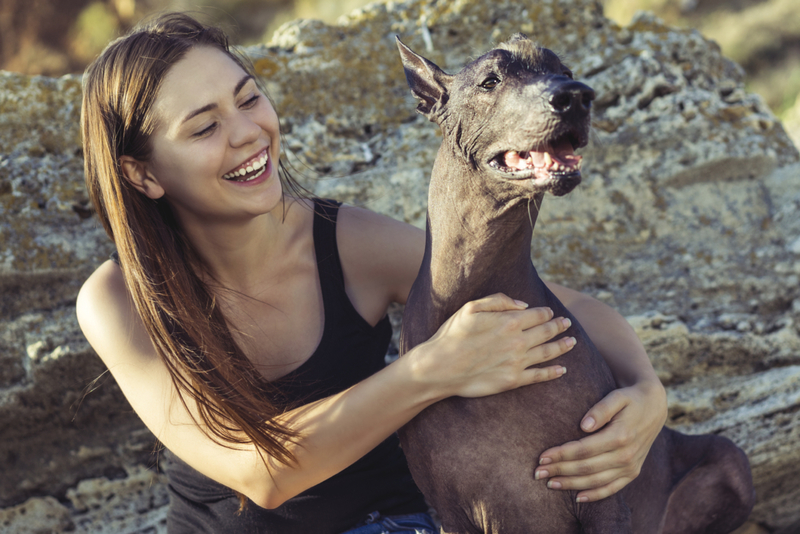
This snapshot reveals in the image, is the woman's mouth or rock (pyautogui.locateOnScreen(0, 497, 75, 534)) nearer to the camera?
the woman's mouth

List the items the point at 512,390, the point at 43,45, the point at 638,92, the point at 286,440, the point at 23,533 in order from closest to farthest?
1. the point at 512,390
2. the point at 286,440
3. the point at 23,533
4. the point at 638,92
5. the point at 43,45

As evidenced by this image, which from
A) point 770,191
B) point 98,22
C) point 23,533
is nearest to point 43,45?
point 98,22

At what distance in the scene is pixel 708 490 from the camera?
2.17 metres

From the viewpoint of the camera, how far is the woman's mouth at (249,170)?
191 centimetres

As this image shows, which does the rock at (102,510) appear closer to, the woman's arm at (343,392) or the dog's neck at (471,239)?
the woman's arm at (343,392)

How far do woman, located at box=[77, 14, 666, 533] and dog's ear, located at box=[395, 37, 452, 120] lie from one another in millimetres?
468

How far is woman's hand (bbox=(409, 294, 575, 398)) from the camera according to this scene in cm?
166

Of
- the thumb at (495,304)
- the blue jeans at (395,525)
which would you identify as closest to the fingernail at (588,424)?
the thumb at (495,304)

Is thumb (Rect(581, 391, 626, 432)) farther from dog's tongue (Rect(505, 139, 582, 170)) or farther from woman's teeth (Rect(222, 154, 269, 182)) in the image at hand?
woman's teeth (Rect(222, 154, 269, 182))

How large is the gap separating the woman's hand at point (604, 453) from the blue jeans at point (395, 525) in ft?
2.10

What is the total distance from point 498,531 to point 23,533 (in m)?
2.07

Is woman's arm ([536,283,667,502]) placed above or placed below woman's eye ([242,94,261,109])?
below

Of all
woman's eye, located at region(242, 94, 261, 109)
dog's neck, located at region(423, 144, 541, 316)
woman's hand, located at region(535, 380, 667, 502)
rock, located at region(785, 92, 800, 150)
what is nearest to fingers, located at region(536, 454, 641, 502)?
woman's hand, located at region(535, 380, 667, 502)

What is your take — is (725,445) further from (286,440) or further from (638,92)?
(638,92)
